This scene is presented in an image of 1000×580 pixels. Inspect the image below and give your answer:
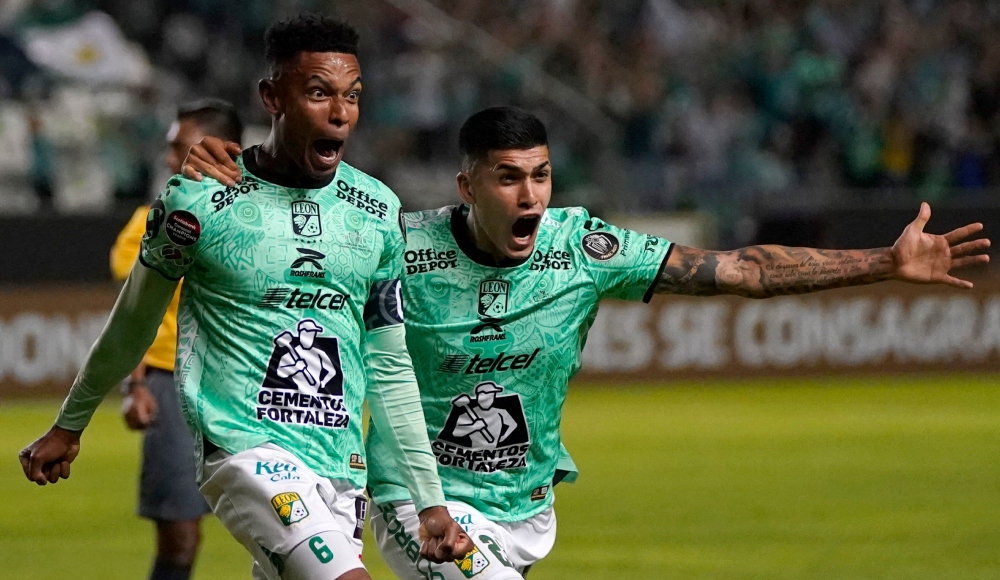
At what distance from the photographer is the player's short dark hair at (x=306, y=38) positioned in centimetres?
478

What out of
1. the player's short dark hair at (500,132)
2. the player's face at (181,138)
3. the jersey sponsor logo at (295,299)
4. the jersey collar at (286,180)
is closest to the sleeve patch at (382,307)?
the jersey sponsor logo at (295,299)

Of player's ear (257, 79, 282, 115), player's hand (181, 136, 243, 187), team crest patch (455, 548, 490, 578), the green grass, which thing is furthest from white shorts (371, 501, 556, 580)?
the green grass

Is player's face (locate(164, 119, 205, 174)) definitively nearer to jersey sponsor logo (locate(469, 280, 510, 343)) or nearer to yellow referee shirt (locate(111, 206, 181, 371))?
yellow referee shirt (locate(111, 206, 181, 371))

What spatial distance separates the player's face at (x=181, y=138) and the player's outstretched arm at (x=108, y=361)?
206 cm

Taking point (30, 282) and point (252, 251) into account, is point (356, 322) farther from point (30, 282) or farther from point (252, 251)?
point (30, 282)

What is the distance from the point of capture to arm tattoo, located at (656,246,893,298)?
5379mm

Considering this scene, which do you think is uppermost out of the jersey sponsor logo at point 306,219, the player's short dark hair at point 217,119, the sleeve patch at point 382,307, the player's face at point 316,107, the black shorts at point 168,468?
the player's short dark hair at point 217,119

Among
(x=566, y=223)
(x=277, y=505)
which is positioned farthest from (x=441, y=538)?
(x=566, y=223)

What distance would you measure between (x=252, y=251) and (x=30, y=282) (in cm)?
1238

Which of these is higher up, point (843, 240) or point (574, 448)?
point (843, 240)

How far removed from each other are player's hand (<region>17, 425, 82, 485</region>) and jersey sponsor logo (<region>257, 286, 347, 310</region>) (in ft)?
2.88

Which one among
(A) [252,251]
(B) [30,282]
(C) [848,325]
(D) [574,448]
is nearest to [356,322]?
(A) [252,251]

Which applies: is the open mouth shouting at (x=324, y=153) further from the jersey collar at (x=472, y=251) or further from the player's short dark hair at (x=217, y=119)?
the player's short dark hair at (x=217, y=119)

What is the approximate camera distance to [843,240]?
59.9 ft
